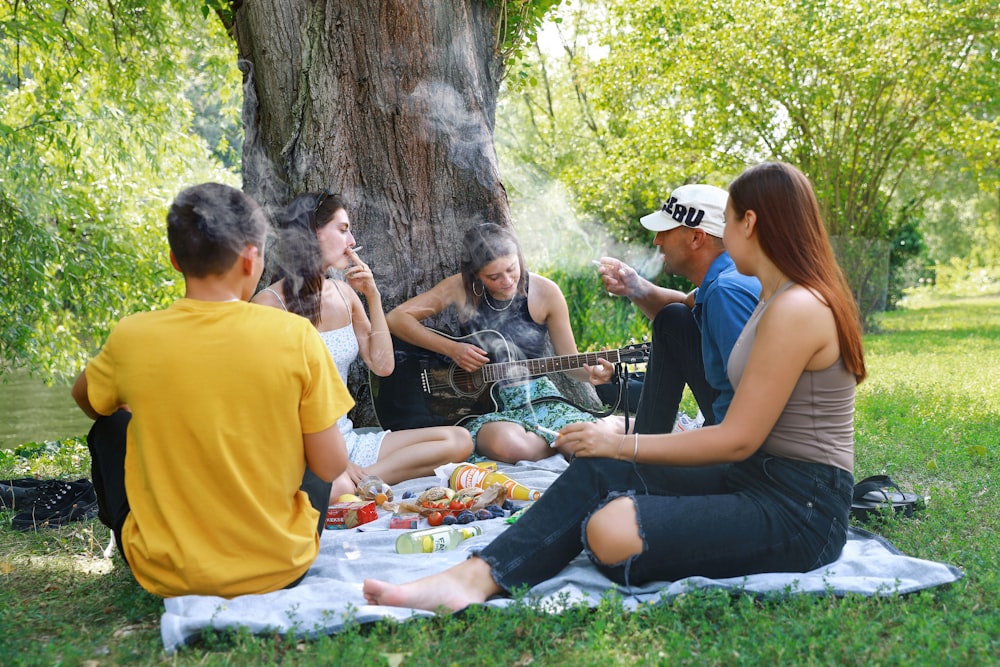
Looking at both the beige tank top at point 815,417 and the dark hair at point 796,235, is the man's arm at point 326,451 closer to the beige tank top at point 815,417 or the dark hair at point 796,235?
the beige tank top at point 815,417

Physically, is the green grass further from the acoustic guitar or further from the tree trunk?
the tree trunk

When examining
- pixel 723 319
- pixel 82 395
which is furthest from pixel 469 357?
pixel 82 395

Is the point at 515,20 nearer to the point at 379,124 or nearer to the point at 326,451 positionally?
the point at 379,124

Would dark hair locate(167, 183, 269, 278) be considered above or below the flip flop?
above

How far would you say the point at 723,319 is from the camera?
347 cm

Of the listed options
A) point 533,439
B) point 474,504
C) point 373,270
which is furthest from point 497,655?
point 373,270

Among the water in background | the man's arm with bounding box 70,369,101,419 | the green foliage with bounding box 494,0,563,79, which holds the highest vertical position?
the green foliage with bounding box 494,0,563,79

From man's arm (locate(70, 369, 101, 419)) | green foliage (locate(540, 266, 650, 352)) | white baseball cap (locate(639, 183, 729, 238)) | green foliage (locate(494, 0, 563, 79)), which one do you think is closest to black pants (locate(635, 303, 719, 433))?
white baseball cap (locate(639, 183, 729, 238))

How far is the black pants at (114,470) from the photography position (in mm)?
2992

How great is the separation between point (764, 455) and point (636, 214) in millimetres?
14800

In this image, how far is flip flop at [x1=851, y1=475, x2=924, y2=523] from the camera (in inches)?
147

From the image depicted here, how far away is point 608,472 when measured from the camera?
9.64 ft

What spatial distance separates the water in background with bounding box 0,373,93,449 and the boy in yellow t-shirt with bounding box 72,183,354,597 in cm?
791

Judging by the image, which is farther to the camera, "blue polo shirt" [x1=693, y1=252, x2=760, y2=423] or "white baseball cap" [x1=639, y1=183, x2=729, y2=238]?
"white baseball cap" [x1=639, y1=183, x2=729, y2=238]
